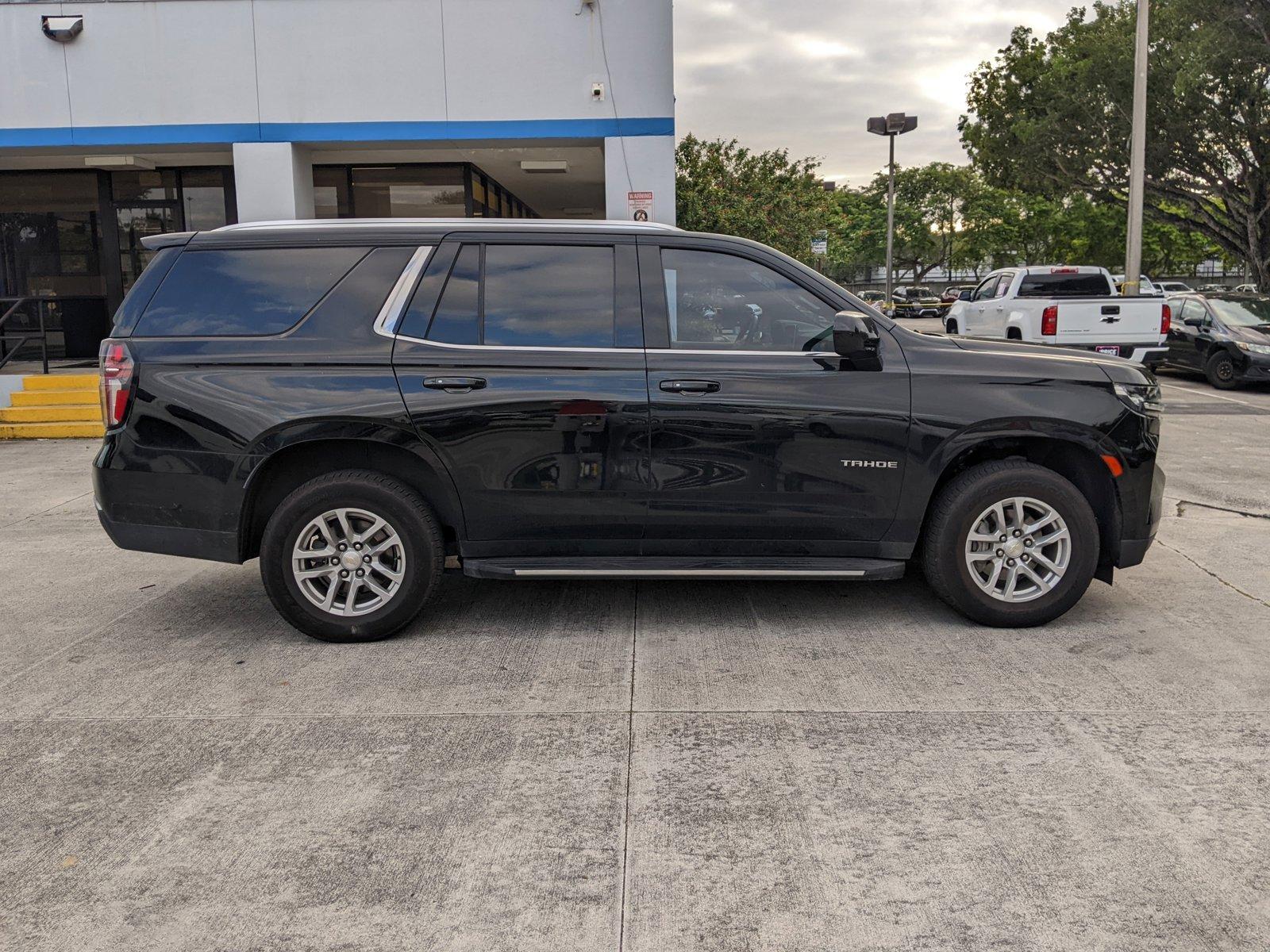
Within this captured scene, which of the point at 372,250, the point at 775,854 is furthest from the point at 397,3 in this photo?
the point at 775,854

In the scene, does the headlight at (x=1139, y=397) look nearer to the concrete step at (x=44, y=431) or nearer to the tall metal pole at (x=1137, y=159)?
the concrete step at (x=44, y=431)

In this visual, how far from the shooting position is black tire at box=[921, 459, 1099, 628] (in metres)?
5.29

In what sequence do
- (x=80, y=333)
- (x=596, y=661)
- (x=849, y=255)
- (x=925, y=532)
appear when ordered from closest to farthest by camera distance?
(x=596, y=661) < (x=925, y=532) < (x=80, y=333) < (x=849, y=255)

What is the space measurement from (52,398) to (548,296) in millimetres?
10444

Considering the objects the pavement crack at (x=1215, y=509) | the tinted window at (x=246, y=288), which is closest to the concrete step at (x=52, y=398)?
the tinted window at (x=246, y=288)

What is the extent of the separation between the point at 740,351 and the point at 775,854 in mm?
2648

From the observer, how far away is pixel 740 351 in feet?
17.4

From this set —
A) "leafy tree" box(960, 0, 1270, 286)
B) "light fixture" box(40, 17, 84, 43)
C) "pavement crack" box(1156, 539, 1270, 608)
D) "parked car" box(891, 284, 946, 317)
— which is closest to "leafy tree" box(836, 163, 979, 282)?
"parked car" box(891, 284, 946, 317)

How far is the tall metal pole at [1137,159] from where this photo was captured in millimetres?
19500

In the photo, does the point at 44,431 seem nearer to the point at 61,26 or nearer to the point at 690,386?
the point at 61,26

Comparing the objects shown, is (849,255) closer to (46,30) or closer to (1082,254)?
(1082,254)

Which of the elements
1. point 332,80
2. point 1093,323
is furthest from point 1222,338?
point 332,80

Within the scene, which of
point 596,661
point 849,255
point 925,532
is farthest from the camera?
point 849,255

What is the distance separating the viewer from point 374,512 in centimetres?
521
